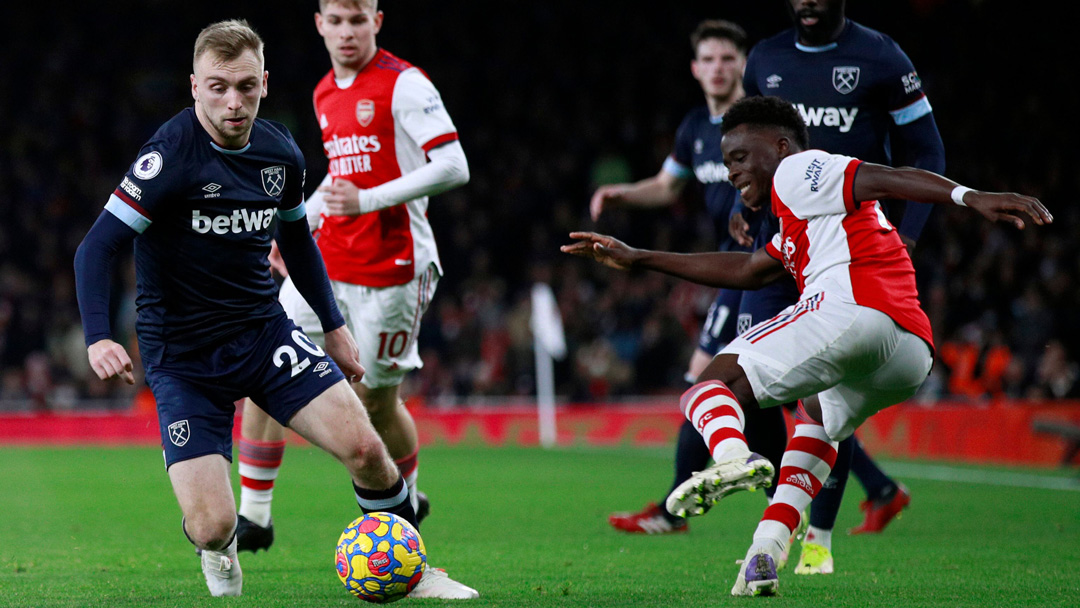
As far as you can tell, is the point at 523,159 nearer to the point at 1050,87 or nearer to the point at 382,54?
the point at 1050,87

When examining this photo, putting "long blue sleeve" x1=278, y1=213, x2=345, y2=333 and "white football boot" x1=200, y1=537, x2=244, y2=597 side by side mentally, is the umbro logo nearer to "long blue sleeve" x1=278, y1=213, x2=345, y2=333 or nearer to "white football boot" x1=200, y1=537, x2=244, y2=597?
"long blue sleeve" x1=278, y1=213, x2=345, y2=333

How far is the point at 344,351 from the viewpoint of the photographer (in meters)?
5.14

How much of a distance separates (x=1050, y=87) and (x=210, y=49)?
1830 centimetres

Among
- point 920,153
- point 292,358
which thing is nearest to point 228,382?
point 292,358

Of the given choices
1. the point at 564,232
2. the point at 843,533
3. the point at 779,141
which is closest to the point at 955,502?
the point at 843,533

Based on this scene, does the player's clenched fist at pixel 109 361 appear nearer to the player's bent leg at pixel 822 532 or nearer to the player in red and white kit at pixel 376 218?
the player in red and white kit at pixel 376 218

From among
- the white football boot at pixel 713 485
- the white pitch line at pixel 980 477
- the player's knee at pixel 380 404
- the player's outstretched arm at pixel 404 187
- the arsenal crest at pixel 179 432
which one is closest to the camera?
the white football boot at pixel 713 485

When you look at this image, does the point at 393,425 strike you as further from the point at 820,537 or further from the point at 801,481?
the point at 801,481

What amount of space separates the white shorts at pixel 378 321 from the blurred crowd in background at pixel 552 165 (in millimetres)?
9329

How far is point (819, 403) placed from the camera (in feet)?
16.5

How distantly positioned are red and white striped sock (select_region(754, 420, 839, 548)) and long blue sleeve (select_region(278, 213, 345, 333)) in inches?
76.2

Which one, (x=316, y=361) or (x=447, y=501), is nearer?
(x=316, y=361)

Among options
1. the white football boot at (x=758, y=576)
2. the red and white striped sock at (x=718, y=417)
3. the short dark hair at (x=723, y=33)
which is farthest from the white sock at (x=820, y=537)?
the short dark hair at (x=723, y=33)

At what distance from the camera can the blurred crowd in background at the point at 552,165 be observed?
16.0 metres
